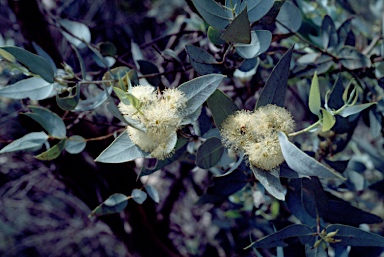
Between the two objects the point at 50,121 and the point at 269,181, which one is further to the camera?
the point at 50,121

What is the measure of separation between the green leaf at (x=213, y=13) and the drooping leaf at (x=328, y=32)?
0.48 metres

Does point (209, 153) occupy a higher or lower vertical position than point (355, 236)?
higher

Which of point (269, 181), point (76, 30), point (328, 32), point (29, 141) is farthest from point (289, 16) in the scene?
point (29, 141)

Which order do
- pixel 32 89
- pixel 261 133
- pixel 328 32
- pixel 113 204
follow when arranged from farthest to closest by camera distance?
pixel 328 32, pixel 113 204, pixel 32 89, pixel 261 133

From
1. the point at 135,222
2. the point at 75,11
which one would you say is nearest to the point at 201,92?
the point at 135,222

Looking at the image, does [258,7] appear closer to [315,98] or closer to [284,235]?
[315,98]

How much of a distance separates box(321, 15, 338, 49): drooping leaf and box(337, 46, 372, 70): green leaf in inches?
1.4

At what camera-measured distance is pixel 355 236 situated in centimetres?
94

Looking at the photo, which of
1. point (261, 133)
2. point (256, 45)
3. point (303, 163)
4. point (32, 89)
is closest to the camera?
point (303, 163)

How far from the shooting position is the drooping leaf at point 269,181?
76 cm

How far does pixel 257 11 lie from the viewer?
816 millimetres

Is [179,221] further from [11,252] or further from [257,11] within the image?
[257,11]

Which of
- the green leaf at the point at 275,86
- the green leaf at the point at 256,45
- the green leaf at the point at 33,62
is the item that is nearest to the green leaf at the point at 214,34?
the green leaf at the point at 256,45

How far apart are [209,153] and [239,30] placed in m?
0.26
